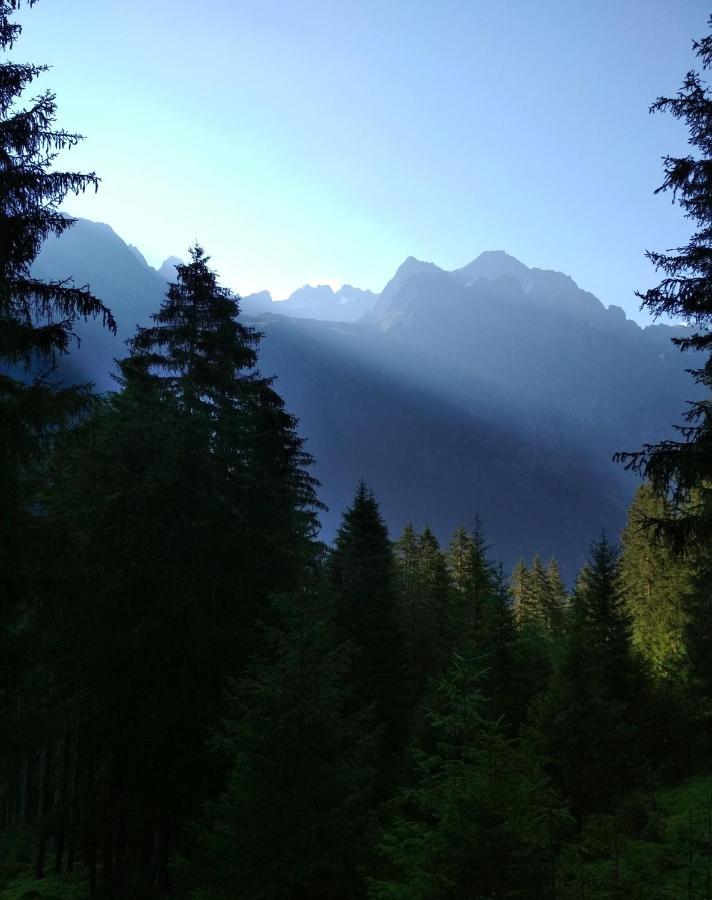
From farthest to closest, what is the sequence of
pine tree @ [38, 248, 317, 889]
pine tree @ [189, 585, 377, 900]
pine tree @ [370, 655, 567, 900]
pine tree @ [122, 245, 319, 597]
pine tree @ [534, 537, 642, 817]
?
pine tree @ [534, 537, 642, 817] → pine tree @ [122, 245, 319, 597] → pine tree @ [38, 248, 317, 889] → pine tree @ [189, 585, 377, 900] → pine tree @ [370, 655, 567, 900]

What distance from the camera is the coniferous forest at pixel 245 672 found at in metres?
9.09

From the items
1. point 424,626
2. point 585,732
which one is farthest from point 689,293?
point 424,626

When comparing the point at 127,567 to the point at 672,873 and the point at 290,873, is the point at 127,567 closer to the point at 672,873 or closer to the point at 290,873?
the point at 290,873

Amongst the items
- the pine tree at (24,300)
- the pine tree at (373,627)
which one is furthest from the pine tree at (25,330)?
the pine tree at (373,627)

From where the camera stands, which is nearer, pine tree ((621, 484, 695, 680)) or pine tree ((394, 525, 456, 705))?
pine tree ((621, 484, 695, 680))

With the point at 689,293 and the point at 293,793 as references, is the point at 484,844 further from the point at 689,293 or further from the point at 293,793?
the point at 689,293

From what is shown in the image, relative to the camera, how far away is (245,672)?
45.1 ft

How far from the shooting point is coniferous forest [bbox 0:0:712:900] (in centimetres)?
909

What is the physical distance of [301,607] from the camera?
11.8 meters

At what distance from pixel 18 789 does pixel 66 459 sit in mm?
29179

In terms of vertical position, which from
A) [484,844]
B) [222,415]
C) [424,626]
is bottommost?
[484,844]

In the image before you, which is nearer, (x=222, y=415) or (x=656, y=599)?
(x=222, y=415)

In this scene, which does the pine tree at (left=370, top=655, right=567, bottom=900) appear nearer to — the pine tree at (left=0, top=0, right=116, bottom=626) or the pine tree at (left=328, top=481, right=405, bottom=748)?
the pine tree at (left=0, top=0, right=116, bottom=626)

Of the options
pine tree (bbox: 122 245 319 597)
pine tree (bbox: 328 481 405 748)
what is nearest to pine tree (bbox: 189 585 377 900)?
pine tree (bbox: 122 245 319 597)
